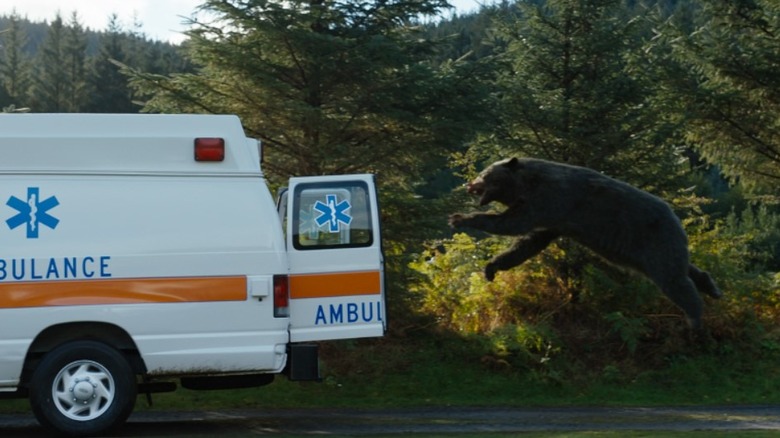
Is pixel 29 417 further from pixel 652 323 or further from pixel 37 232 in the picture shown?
pixel 652 323

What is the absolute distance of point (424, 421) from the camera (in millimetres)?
11328

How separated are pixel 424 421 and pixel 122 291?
3992mm

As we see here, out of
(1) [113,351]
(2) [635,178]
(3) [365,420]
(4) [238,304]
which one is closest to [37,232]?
(1) [113,351]

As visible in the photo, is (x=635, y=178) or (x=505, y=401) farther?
(x=635, y=178)

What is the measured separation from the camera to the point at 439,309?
15.4 m

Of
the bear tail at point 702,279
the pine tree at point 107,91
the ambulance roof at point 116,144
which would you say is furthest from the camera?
the pine tree at point 107,91

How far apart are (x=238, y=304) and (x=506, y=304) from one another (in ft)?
22.8

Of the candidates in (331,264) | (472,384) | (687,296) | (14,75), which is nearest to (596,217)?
(687,296)

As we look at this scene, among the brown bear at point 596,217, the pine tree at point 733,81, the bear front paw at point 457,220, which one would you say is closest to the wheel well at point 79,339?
the bear front paw at point 457,220

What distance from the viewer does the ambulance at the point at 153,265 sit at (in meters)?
8.88

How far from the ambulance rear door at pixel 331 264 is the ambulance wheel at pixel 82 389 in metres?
1.60

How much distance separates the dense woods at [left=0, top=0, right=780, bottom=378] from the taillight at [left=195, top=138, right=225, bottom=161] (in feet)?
14.0

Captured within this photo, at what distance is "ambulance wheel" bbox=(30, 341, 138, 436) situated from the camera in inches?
352

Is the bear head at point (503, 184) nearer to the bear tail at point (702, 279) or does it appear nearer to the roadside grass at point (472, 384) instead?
the bear tail at point (702, 279)
